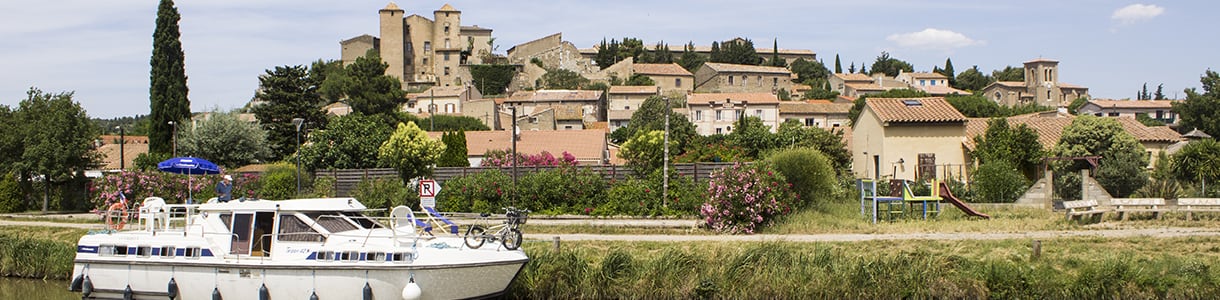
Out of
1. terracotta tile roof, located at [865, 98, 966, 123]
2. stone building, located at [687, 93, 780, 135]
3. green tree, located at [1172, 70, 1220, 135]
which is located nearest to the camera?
terracotta tile roof, located at [865, 98, 966, 123]

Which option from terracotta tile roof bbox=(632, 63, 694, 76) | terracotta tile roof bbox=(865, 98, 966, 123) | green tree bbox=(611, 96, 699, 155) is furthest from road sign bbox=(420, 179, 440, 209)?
terracotta tile roof bbox=(632, 63, 694, 76)

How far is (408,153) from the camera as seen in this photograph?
122 ft

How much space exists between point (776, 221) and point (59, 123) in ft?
89.5

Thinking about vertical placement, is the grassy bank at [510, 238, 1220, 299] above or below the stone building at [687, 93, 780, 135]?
below

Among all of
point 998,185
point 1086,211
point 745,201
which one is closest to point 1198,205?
point 1086,211

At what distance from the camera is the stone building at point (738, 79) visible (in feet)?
396

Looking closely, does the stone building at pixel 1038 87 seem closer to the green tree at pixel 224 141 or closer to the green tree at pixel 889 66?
the green tree at pixel 889 66

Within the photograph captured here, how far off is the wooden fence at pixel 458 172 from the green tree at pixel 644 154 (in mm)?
427

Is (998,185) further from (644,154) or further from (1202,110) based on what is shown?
(1202,110)

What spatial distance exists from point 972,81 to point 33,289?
145m

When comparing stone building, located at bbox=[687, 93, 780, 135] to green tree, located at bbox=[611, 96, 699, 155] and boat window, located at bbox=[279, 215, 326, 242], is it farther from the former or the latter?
boat window, located at bbox=[279, 215, 326, 242]

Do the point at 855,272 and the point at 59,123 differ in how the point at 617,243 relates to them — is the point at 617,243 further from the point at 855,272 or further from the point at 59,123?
the point at 59,123

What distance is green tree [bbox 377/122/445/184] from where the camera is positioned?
37.3 metres

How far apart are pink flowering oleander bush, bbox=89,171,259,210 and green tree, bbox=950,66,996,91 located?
131 metres
